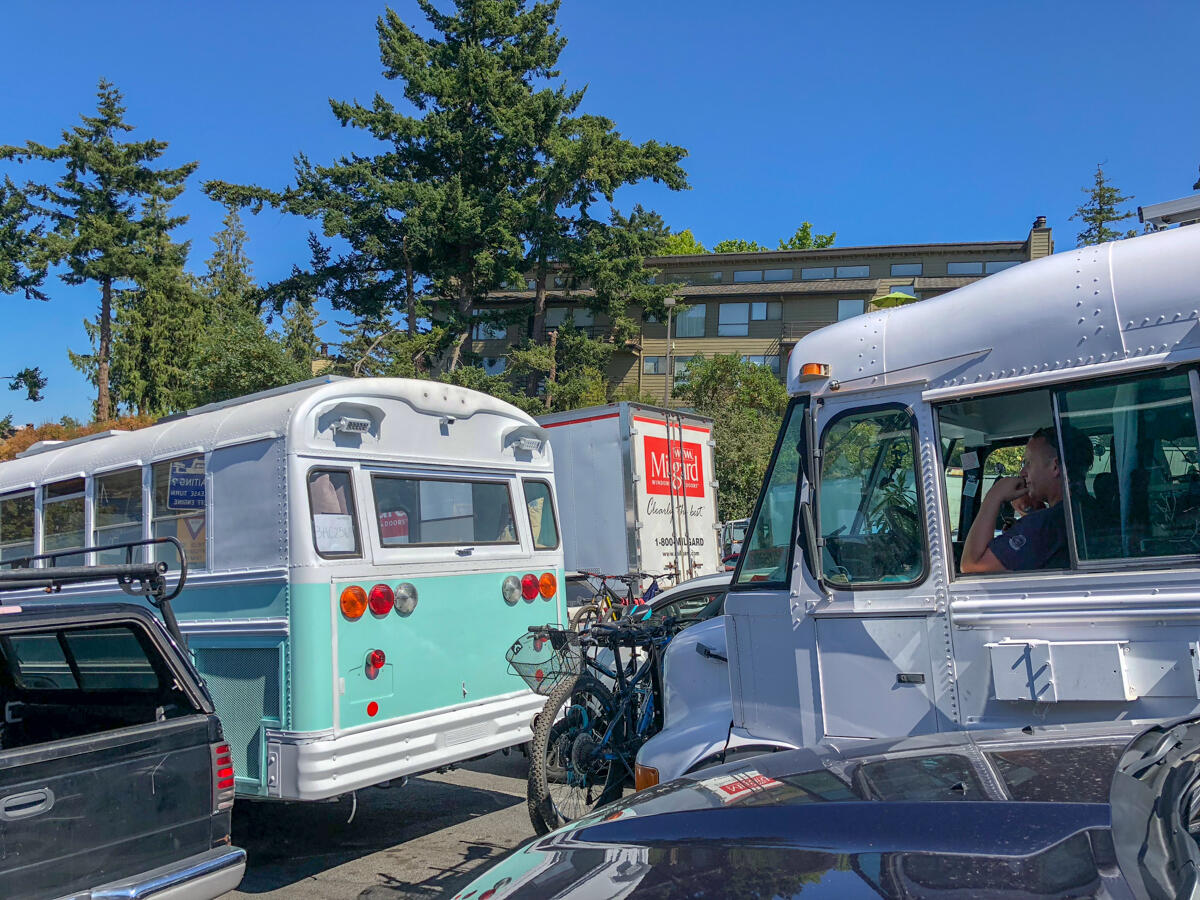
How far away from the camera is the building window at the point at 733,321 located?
4306 cm

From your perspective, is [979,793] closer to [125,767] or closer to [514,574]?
[125,767]

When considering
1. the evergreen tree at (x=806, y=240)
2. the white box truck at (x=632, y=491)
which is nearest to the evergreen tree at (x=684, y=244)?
the evergreen tree at (x=806, y=240)

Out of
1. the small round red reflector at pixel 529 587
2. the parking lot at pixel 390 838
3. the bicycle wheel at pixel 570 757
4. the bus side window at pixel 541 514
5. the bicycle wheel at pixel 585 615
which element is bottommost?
the parking lot at pixel 390 838

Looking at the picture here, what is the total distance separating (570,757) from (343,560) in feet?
6.18

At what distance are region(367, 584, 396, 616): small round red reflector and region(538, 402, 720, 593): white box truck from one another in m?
7.43

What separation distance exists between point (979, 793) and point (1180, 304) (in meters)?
1.98

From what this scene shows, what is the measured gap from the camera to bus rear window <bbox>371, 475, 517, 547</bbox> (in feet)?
20.8

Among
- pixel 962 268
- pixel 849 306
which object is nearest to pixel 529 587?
pixel 849 306

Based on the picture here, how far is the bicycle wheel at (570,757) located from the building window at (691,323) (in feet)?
125

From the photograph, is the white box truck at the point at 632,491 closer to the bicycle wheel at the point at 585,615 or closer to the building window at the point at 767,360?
the bicycle wheel at the point at 585,615

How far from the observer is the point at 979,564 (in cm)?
365

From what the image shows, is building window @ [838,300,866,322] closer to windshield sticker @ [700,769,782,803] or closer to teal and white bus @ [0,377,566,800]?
teal and white bus @ [0,377,566,800]

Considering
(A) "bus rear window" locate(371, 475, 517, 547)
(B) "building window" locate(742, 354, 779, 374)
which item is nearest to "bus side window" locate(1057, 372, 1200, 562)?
(A) "bus rear window" locate(371, 475, 517, 547)

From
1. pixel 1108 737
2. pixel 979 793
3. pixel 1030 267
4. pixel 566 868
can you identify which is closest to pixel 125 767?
pixel 566 868
